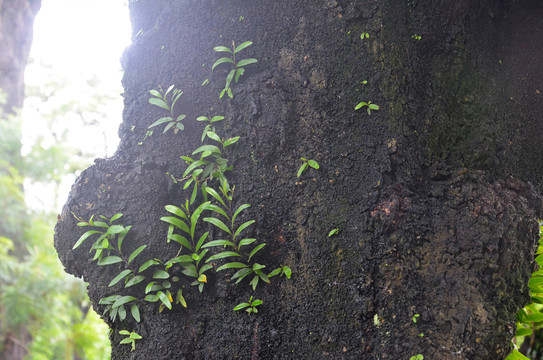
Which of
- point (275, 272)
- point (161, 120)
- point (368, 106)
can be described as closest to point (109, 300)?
point (275, 272)

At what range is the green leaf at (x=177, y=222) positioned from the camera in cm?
192

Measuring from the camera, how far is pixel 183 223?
1955mm

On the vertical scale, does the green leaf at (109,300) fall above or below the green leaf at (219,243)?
above

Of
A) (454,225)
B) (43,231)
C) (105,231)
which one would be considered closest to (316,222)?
(454,225)

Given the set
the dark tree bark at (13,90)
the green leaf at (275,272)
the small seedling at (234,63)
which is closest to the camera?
the green leaf at (275,272)

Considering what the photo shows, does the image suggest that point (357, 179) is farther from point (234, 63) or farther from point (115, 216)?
point (115, 216)

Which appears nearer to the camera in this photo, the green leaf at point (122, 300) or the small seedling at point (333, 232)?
the small seedling at point (333, 232)

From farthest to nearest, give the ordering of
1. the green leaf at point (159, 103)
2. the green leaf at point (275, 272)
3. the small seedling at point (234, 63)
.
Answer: the green leaf at point (159, 103), the small seedling at point (234, 63), the green leaf at point (275, 272)

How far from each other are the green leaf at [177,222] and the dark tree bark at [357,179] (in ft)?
0.37

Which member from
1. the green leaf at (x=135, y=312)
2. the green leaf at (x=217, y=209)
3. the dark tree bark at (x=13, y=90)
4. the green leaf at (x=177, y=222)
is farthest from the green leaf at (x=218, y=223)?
the dark tree bark at (x=13, y=90)

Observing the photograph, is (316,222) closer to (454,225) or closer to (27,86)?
(454,225)

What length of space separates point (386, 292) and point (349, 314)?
0.60ft

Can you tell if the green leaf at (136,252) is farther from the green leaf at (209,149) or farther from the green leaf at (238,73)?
the green leaf at (238,73)

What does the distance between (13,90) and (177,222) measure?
319 inches
